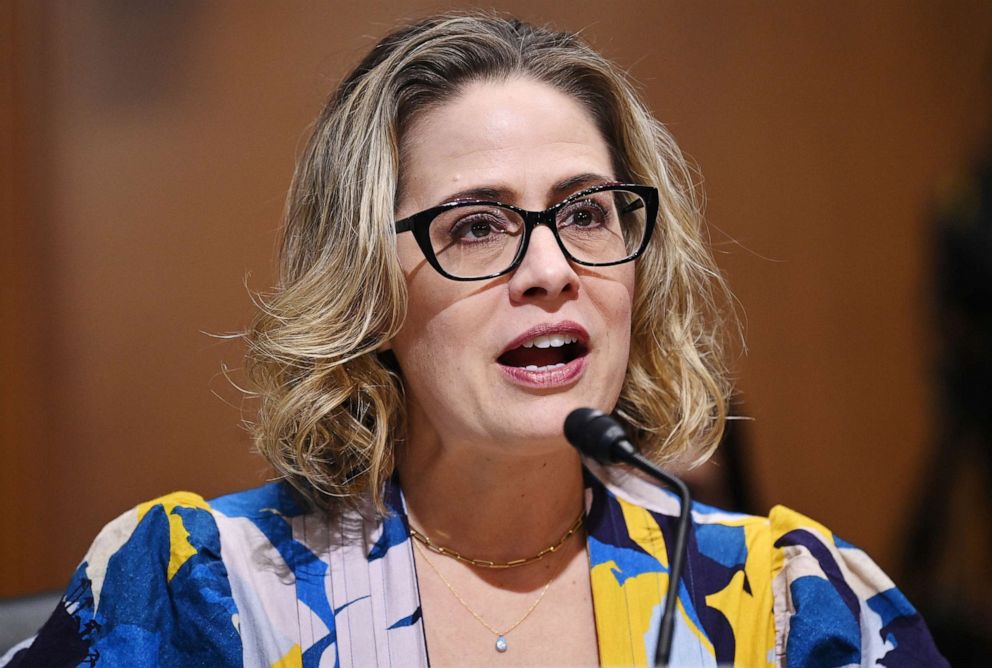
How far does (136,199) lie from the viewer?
2354mm

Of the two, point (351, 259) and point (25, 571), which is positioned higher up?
point (351, 259)

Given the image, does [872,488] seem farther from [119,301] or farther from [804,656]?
[119,301]

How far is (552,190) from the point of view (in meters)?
1.39

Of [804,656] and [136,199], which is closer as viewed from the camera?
[804,656]

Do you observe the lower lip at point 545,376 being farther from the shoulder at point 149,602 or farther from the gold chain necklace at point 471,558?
the shoulder at point 149,602

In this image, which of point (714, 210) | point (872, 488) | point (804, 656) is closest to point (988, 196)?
point (714, 210)

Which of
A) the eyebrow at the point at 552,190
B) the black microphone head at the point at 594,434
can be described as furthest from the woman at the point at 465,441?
the black microphone head at the point at 594,434

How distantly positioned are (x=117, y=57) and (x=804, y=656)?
1807 millimetres

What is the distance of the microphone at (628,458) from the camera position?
0.88 metres

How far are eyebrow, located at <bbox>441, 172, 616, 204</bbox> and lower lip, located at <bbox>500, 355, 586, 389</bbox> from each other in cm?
22

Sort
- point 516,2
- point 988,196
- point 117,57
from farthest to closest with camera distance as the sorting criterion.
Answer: point 988,196 → point 516,2 → point 117,57

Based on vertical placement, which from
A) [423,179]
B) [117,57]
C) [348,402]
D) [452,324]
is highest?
[117,57]

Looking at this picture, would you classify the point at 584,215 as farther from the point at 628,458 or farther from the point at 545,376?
the point at 628,458

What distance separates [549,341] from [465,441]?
209 mm
